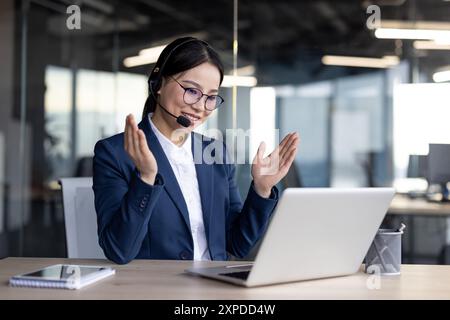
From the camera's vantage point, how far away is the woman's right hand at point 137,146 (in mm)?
1742

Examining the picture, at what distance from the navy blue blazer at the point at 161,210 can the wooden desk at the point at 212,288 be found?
5.5 inches

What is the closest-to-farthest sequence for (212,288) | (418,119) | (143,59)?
(212,288) < (418,119) < (143,59)

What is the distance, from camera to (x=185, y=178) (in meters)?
2.29

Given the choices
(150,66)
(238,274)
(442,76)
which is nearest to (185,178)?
(238,274)

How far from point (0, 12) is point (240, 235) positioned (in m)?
4.10

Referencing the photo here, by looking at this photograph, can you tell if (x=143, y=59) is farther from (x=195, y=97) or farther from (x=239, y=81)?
(x=195, y=97)

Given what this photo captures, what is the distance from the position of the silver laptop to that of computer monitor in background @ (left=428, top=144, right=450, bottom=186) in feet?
11.3

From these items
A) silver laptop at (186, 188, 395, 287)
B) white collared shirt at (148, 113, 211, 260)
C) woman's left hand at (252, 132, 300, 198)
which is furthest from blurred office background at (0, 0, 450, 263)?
silver laptop at (186, 188, 395, 287)

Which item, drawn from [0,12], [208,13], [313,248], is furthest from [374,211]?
[0,12]

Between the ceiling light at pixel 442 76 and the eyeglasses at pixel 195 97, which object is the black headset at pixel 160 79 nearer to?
the eyeglasses at pixel 195 97

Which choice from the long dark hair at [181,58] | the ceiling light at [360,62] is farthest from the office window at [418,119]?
the long dark hair at [181,58]

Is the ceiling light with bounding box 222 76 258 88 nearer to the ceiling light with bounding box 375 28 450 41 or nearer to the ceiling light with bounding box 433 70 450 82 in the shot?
the ceiling light with bounding box 375 28 450 41

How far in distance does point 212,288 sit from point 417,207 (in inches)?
137

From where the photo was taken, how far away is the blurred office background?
535cm
